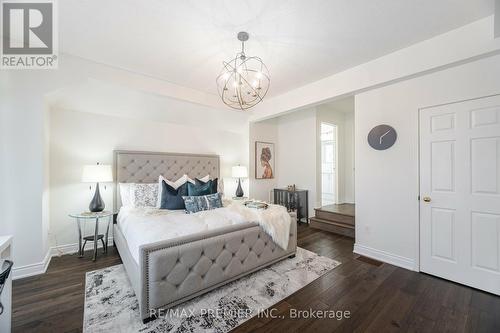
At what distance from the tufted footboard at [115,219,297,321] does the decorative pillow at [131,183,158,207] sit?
0.72m

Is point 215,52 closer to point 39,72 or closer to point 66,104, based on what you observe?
point 39,72

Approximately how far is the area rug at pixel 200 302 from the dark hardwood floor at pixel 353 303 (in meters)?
0.09

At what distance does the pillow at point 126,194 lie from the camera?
10.7ft

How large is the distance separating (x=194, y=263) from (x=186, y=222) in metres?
0.49

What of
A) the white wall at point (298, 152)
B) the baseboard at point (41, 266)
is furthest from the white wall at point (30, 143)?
the white wall at point (298, 152)

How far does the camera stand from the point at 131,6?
73.8 inches

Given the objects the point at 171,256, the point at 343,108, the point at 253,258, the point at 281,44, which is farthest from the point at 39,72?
the point at 343,108

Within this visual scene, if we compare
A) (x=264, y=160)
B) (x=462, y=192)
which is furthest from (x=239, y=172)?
(x=462, y=192)

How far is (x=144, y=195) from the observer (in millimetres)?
3273

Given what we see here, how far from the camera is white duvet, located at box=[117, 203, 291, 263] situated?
1.99m

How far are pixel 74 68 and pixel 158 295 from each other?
2.93m

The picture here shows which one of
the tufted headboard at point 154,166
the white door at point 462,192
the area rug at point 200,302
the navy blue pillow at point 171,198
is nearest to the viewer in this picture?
the area rug at point 200,302
